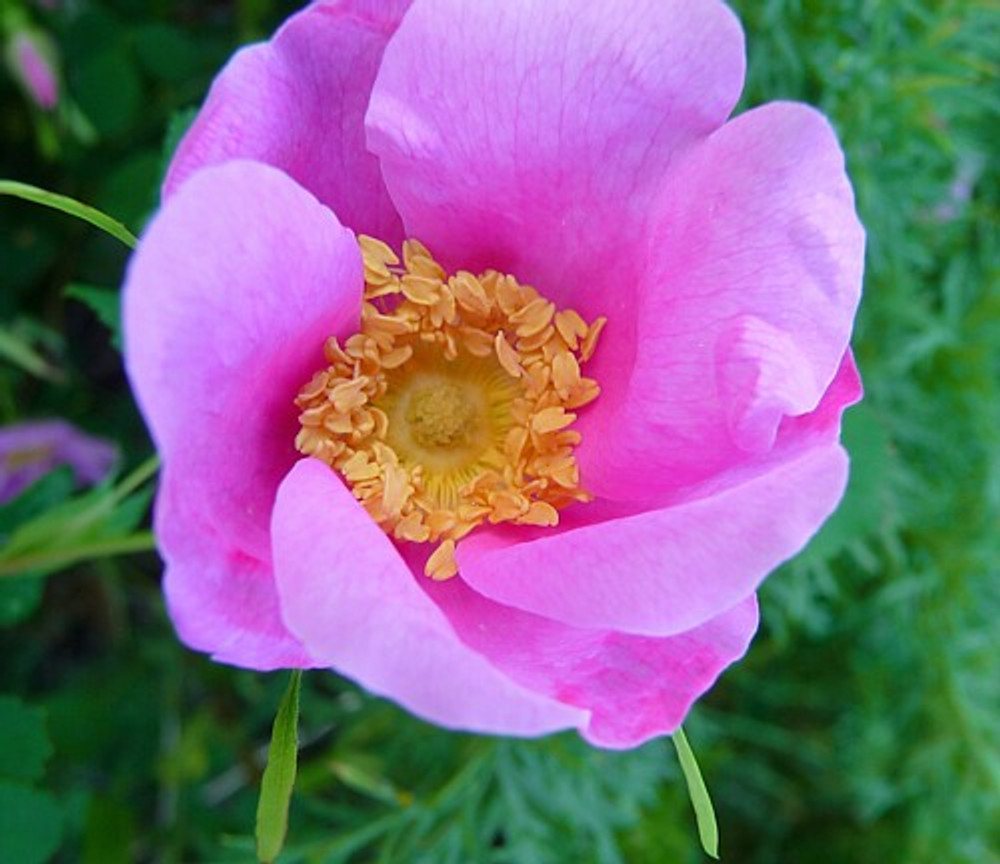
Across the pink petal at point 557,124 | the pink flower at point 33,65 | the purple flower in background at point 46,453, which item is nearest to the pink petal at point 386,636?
the pink petal at point 557,124

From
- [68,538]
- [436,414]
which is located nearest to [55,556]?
[68,538]

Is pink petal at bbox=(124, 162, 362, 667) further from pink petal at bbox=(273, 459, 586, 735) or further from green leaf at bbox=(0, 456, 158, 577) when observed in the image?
green leaf at bbox=(0, 456, 158, 577)

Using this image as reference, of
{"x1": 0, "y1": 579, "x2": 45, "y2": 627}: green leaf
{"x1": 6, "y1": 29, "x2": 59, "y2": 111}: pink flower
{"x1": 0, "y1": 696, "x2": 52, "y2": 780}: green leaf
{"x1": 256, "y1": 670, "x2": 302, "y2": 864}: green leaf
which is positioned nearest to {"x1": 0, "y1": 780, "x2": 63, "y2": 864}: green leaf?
{"x1": 0, "y1": 696, "x2": 52, "y2": 780}: green leaf

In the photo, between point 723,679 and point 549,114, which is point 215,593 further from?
point 723,679

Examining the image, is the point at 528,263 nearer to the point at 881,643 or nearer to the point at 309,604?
the point at 309,604

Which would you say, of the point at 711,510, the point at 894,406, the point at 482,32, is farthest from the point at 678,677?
the point at 894,406

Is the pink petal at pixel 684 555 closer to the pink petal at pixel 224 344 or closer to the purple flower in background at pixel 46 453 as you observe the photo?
the pink petal at pixel 224 344
